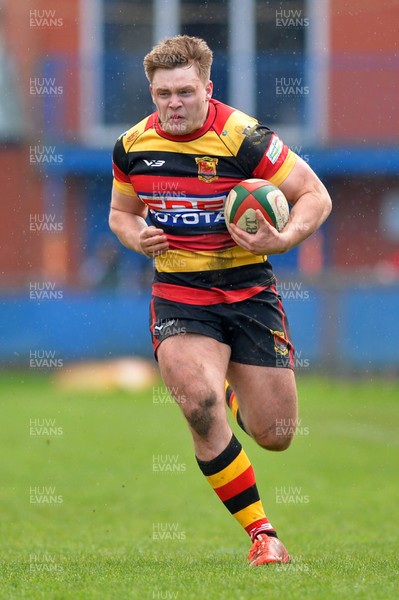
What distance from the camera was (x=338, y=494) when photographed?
9828mm

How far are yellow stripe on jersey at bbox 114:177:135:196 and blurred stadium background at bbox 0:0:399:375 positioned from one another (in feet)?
35.2

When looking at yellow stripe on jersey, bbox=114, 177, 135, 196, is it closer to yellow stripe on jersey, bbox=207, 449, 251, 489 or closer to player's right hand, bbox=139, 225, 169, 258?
player's right hand, bbox=139, 225, 169, 258

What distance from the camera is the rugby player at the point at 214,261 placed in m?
5.76

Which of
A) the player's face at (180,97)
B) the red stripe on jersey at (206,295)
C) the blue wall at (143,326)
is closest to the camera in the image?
the player's face at (180,97)

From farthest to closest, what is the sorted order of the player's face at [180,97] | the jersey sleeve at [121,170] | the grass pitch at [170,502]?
the jersey sleeve at [121,170] < the player's face at [180,97] < the grass pitch at [170,502]

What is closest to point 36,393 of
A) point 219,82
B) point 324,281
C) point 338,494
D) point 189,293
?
point 324,281

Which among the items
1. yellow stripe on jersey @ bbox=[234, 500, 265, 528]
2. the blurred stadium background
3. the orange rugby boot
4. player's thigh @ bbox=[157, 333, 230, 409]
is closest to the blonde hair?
player's thigh @ bbox=[157, 333, 230, 409]

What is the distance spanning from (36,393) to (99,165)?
482 cm

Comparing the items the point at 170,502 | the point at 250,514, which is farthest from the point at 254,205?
the point at 170,502

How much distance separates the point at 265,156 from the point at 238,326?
0.84 meters

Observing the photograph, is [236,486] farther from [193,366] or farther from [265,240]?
[265,240]

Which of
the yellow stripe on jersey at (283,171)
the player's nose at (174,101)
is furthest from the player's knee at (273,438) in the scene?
the player's nose at (174,101)

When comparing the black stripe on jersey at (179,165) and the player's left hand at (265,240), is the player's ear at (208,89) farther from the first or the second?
the player's left hand at (265,240)

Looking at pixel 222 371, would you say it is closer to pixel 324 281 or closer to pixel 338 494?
pixel 338 494
